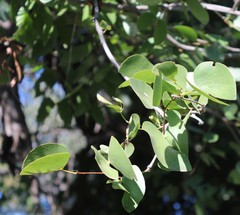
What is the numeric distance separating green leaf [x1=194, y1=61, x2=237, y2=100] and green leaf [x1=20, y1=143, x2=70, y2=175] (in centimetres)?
19

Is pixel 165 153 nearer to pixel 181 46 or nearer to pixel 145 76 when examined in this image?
pixel 145 76

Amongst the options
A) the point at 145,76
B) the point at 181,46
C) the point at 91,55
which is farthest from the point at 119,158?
the point at 91,55

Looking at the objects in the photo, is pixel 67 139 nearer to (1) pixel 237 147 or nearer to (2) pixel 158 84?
(1) pixel 237 147

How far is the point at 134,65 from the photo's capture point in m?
0.71

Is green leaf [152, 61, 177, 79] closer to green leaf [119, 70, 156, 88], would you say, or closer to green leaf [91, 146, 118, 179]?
green leaf [119, 70, 156, 88]

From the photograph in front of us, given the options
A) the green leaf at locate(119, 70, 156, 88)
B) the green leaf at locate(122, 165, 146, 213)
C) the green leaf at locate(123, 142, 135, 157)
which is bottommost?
the green leaf at locate(122, 165, 146, 213)

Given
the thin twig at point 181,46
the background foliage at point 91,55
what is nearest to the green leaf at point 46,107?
the background foliage at point 91,55

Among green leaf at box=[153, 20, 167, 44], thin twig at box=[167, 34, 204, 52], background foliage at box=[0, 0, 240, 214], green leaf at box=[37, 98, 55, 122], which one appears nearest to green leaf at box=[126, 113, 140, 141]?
background foliage at box=[0, 0, 240, 214]

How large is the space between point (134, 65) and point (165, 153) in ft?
0.43

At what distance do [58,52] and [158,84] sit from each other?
0.78 metres

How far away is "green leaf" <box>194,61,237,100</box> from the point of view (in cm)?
66

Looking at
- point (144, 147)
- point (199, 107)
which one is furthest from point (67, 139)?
point (199, 107)

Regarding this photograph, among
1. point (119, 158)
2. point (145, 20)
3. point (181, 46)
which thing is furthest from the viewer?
point (181, 46)

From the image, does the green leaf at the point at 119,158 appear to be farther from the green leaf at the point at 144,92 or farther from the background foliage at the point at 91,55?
the background foliage at the point at 91,55
